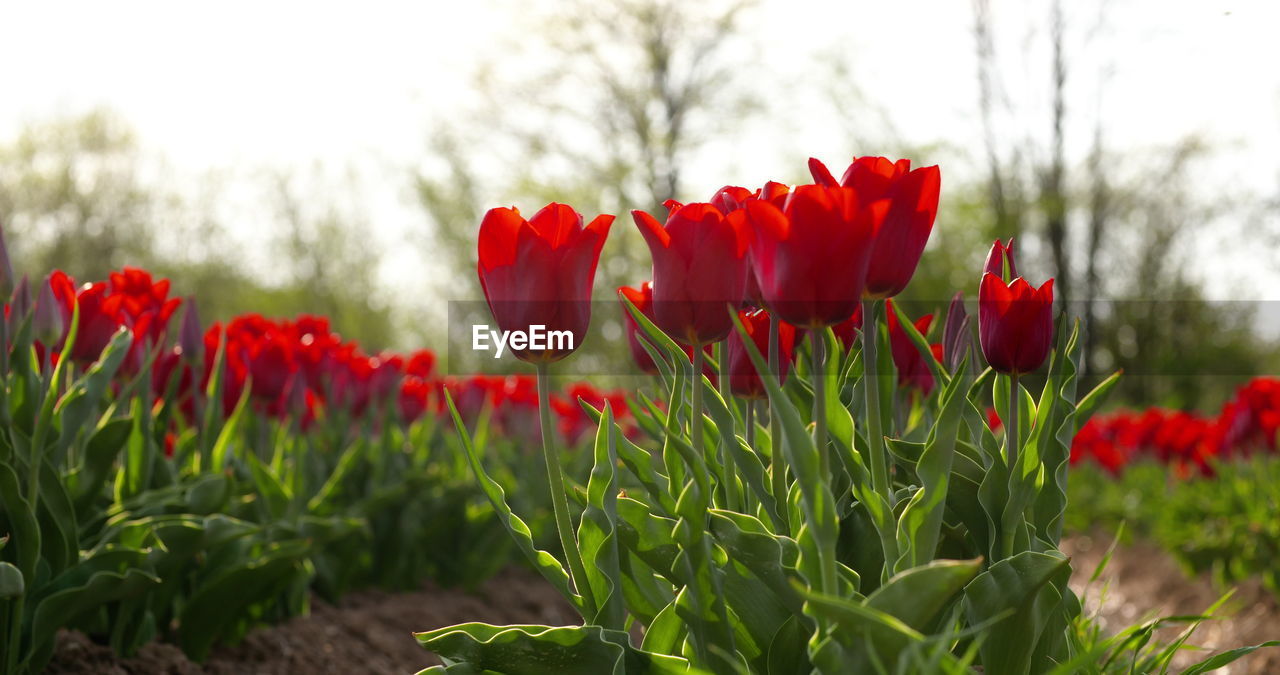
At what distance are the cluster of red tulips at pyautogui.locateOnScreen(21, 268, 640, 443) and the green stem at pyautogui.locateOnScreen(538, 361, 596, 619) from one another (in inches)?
24.2

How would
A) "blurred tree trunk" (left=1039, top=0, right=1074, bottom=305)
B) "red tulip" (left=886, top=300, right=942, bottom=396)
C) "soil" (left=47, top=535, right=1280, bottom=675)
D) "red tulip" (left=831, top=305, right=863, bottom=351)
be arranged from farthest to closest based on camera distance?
"blurred tree trunk" (left=1039, top=0, right=1074, bottom=305) < "soil" (left=47, top=535, right=1280, bottom=675) < "red tulip" (left=886, top=300, right=942, bottom=396) < "red tulip" (left=831, top=305, right=863, bottom=351)

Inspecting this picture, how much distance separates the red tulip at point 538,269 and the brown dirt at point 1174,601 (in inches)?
83.2

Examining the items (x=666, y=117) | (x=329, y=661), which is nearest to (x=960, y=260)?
(x=666, y=117)

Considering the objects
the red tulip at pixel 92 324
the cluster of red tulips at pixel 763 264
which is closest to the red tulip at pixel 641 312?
the cluster of red tulips at pixel 763 264

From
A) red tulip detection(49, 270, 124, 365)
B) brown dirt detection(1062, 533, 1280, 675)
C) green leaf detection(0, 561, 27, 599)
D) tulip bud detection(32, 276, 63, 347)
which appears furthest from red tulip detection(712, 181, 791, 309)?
brown dirt detection(1062, 533, 1280, 675)

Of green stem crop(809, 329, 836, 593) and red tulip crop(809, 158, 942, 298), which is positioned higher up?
red tulip crop(809, 158, 942, 298)

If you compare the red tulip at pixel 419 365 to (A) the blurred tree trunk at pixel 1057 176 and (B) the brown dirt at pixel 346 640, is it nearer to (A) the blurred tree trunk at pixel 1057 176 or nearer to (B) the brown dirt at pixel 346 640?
(B) the brown dirt at pixel 346 640

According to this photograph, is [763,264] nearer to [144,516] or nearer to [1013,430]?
[1013,430]

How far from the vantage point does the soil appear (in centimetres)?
214

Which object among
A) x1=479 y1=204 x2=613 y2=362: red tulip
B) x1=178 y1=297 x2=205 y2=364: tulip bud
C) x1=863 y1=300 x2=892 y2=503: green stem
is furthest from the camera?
x1=178 y1=297 x2=205 y2=364: tulip bud

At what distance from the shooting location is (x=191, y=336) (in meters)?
2.47

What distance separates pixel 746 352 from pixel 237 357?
1.93 m

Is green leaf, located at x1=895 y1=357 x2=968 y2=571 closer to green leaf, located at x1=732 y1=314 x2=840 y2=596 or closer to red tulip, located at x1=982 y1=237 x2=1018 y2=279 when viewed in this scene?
green leaf, located at x1=732 y1=314 x2=840 y2=596

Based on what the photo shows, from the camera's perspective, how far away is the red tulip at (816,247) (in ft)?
3.09
